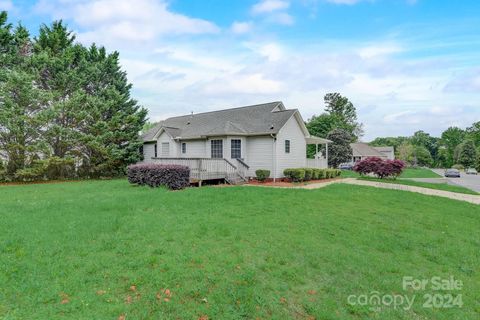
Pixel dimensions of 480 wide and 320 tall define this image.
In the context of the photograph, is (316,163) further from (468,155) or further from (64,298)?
(468,155)

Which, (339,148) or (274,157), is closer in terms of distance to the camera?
(274,157)

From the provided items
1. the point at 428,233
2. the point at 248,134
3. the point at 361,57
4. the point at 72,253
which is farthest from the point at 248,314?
the point at 361,57

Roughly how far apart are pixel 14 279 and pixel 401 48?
60.3 ft

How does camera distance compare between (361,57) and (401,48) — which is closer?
(401,48)

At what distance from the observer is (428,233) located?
6965 millimetres

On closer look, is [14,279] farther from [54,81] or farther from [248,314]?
[54,81]

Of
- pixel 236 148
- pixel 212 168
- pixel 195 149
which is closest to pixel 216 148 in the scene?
pixel 236 148

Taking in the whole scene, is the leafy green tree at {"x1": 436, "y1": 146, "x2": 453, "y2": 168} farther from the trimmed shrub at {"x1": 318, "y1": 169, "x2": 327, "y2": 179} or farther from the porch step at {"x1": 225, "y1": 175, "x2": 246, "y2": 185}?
the porch step at {"x1": 225, "y1": 175, "x2": 246, "y2": 185}

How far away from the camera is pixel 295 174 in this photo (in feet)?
55.3

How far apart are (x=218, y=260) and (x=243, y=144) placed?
13.3 metres

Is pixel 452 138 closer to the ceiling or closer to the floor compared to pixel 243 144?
closer to the ceiling

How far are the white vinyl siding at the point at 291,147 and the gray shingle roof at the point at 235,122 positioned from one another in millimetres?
780

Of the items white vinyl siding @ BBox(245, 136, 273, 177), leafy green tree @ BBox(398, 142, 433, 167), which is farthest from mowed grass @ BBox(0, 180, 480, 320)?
leafy green tree @ BBox(398, 142, 433, 167)

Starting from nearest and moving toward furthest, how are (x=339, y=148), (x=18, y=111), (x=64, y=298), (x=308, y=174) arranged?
(x=64, y=298), (x=18, y=111), (x=308, y=174), (x=339, y=148)
